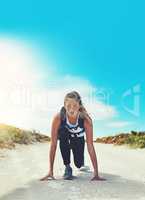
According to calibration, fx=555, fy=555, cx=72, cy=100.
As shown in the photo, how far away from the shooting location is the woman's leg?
25.7ft

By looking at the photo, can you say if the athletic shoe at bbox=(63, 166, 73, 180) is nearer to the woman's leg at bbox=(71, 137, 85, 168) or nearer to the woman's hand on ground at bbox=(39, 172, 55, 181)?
the woman's hand on ground at bbox=(39, 172, 55, 181)

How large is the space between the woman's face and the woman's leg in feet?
1.55

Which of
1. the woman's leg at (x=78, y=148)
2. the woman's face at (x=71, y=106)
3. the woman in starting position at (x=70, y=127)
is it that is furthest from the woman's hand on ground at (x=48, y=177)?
the woman's face at (x=71, y=106)

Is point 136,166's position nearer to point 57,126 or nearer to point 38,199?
point 57,126

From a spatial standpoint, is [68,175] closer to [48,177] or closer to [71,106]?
[48,177]

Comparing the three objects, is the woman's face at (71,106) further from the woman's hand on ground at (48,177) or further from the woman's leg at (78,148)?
the woman's hand on ground at (48,177)

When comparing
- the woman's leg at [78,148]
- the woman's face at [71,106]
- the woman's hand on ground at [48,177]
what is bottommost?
the woman's hand on ground at [48,177]

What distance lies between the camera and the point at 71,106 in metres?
7.45

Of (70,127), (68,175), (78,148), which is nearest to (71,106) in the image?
(70,127)

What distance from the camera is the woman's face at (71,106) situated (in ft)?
24.3

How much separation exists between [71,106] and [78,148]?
0.79 meters

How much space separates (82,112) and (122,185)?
113cm

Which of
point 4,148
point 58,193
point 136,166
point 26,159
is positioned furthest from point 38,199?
point 4,148

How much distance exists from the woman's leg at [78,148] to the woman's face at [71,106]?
47 centimetres
